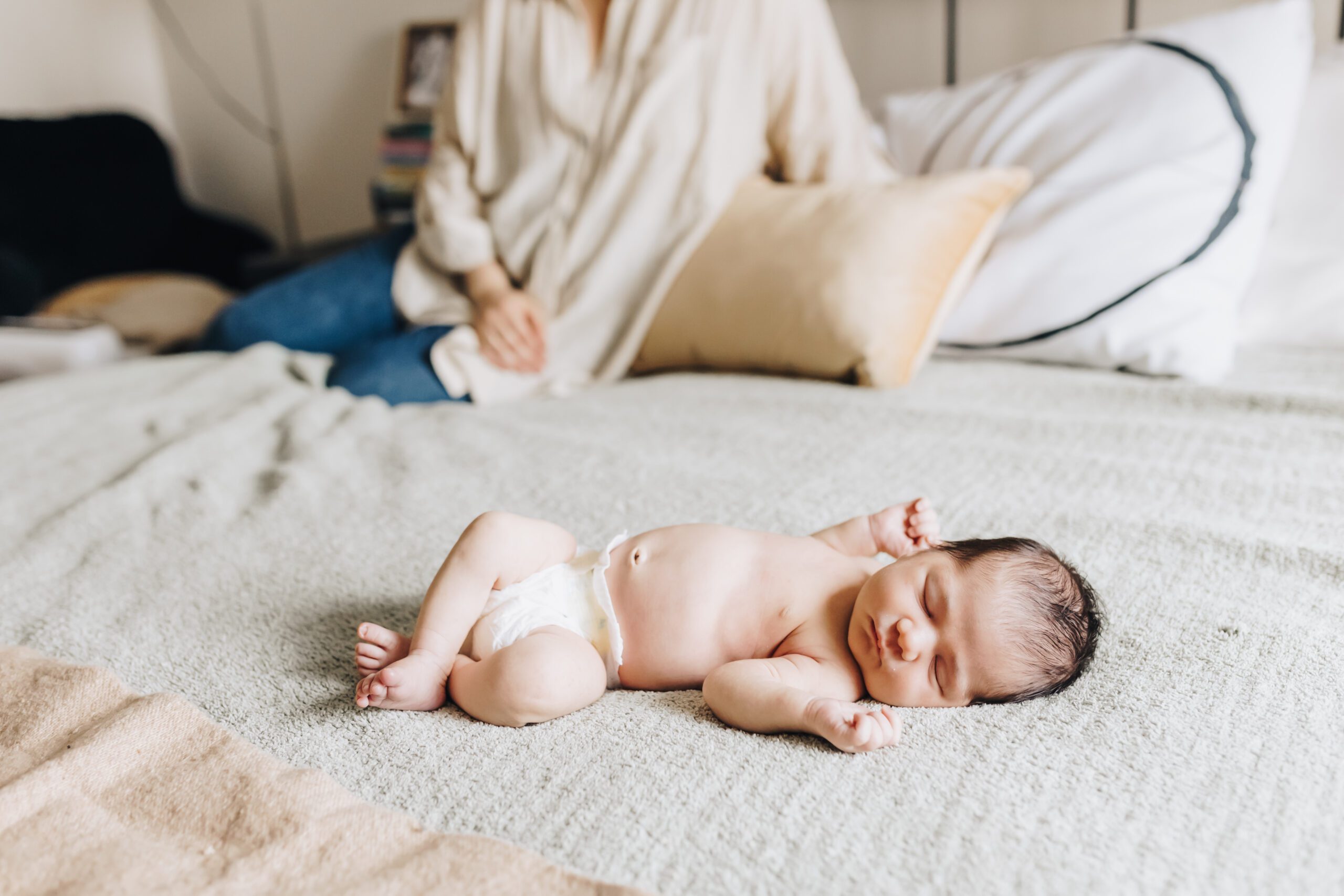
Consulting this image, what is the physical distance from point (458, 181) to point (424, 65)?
1.00 m

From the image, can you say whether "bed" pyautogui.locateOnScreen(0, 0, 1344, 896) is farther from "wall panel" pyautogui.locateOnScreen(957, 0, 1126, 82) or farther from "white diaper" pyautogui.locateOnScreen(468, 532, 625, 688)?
"wall panel" pyautogui.locateOnScreen(957, 0, 1126, 82)

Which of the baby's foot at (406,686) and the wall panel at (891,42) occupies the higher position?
the wall panel at (891,42)

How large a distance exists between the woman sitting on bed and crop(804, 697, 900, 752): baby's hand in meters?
0.95

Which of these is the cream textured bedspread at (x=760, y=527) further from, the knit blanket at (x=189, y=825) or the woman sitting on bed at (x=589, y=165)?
the woman sitting on bed at (x=589, y=165)

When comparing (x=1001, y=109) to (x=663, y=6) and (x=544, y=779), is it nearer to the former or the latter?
(x=663, y=6)

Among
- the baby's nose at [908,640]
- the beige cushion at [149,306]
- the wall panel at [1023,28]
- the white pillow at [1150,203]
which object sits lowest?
the beige cushion at [149,306]

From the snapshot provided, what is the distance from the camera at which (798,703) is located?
24.5 inches

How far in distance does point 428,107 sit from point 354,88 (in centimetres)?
47

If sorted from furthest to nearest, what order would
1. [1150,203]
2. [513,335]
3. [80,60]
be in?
[80,60] → [513,335] → [1150,203]

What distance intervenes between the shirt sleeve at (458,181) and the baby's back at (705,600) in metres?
0.96

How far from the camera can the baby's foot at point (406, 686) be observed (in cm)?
66

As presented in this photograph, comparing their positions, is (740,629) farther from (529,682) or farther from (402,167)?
(402,167)

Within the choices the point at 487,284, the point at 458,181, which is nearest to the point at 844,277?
the point at 487,284

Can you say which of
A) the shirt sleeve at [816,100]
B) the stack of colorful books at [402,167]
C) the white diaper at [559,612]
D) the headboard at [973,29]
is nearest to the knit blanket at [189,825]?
the white diaper at [559,612]
